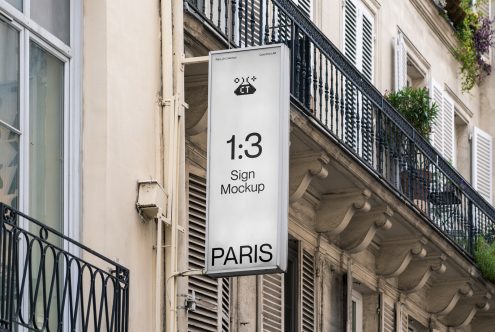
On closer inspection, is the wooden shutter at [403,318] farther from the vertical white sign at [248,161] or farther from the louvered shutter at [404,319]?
the vertical white sign at [248,161]

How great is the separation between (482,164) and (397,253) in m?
7.02

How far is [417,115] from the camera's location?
2080cm

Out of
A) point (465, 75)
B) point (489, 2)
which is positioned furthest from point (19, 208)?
point (489, 2)

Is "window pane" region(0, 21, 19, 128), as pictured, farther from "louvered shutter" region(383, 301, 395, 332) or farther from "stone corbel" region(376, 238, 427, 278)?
"louvered shutter" region(383, 301, 395, 332)

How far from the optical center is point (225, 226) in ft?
41.2

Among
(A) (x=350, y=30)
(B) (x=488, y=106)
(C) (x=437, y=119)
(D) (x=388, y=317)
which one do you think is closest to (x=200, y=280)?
(D) (x=388, y=317)

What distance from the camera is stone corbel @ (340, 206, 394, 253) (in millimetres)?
17891

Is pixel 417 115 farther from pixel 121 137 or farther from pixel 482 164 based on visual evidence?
pixel 121 137

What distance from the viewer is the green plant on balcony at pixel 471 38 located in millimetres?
24438

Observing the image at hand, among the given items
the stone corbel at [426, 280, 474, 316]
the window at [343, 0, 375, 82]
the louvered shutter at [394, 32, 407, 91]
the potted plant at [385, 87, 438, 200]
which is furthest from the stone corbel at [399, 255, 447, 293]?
the louvered shutter at [394, 32, 407, 91]

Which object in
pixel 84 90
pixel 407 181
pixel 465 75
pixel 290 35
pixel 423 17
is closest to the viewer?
pixel 84 90

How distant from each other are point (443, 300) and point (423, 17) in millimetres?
4251

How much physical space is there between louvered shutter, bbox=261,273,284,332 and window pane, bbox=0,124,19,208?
5.05 m

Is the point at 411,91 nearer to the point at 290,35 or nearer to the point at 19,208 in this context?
the point at 290,35
